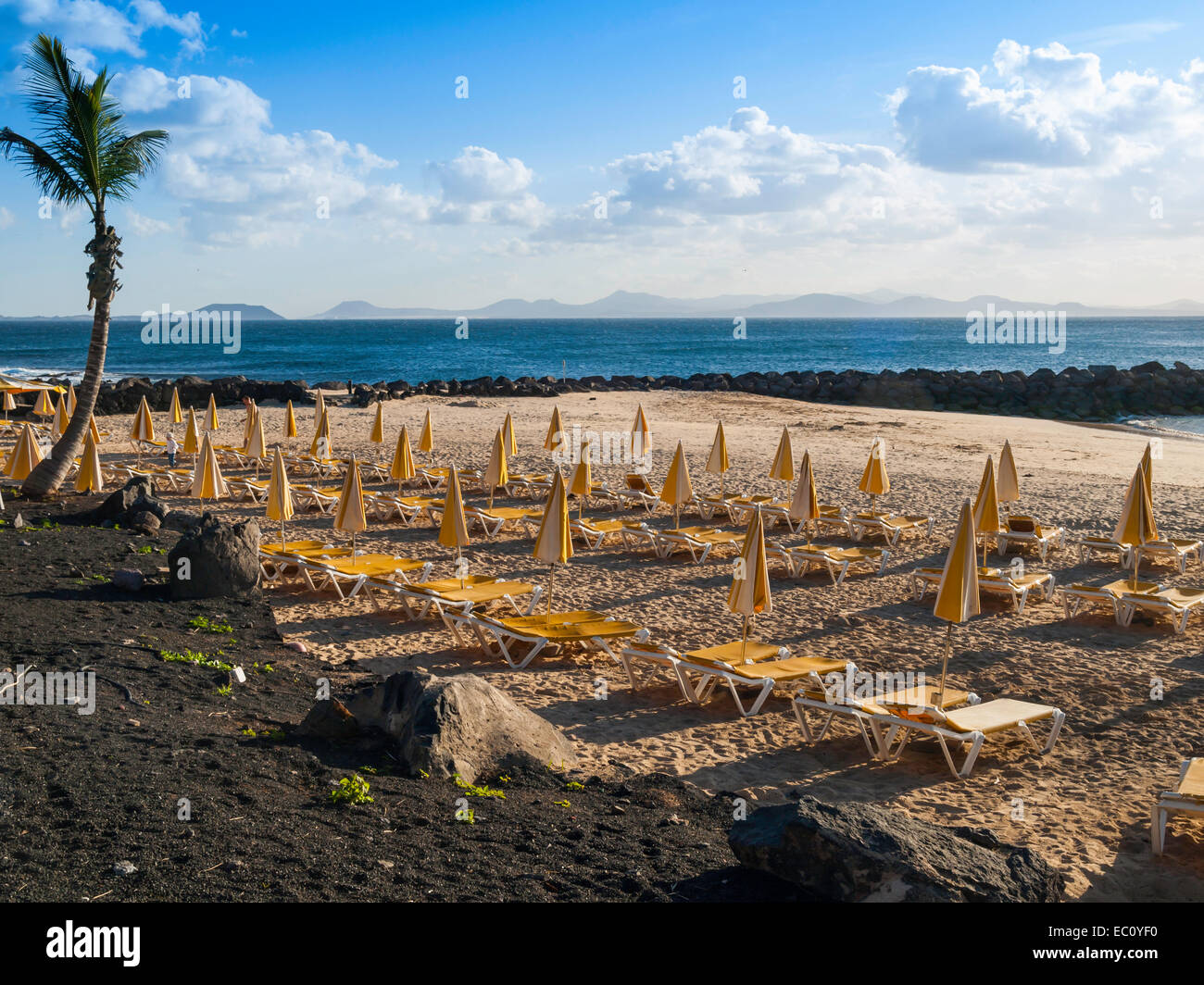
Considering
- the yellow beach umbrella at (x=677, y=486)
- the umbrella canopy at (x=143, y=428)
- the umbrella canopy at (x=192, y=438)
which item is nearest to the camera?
the yellow beach umbrella at (x=677, y=486)

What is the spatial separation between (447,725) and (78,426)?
39.6 feet

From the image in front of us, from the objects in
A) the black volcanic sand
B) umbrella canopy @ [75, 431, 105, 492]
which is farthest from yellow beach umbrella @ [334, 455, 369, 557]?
umbrella canopy @ [75, 431, 105, 492]

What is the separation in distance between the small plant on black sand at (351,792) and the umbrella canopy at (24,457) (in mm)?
12393

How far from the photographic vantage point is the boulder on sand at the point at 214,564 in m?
10.2

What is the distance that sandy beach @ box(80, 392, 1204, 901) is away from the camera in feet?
20.8

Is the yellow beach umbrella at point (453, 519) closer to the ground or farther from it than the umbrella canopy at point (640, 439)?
closer to the ground

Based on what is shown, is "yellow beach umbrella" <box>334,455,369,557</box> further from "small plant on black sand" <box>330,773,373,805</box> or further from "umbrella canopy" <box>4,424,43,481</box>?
"umbrella canopy" <box>4,424,43,481</box>

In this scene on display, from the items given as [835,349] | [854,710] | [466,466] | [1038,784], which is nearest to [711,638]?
[854,710]

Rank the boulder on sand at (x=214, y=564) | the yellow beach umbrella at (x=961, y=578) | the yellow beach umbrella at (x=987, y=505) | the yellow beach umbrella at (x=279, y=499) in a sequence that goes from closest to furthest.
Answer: the yellow beach umbrella at (x=961, y=578), the boulder on sand at (x=214, y=564), the yellow beach umbrella at (x=987, y=505), the yellow beach umbrella at (x=279, y=499)

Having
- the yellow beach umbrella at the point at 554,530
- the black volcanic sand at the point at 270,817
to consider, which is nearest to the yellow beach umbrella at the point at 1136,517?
the yellow beach umbrella at the point at 554,530

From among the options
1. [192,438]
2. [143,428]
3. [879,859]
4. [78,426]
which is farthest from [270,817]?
[143,428]

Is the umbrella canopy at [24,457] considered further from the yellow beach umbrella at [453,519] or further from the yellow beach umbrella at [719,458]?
the yellow beach umbrella at [719,458]
